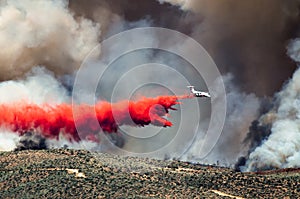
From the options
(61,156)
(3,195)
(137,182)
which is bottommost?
(3,195)

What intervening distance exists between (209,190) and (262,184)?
1709 cm

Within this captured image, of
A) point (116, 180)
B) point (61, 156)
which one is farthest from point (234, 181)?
point (61, 156)

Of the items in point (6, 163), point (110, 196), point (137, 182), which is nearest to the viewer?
point (110, 196)

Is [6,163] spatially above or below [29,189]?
above

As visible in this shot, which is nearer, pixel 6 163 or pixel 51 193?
pixel 51 193

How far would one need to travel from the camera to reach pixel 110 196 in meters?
162

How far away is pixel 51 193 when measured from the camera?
16412 centimetres

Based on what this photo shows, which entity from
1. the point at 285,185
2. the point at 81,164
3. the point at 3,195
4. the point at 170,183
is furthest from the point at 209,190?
the point at 3,195

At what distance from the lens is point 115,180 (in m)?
176

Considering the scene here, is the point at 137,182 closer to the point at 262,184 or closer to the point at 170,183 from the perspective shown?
the point at 170,183

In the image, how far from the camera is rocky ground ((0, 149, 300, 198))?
166375 mm

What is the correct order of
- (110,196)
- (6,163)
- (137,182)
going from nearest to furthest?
(110,196) → (137,182) → (6,163)

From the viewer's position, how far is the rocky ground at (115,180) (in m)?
166

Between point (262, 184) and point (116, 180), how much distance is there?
41.0 metres
